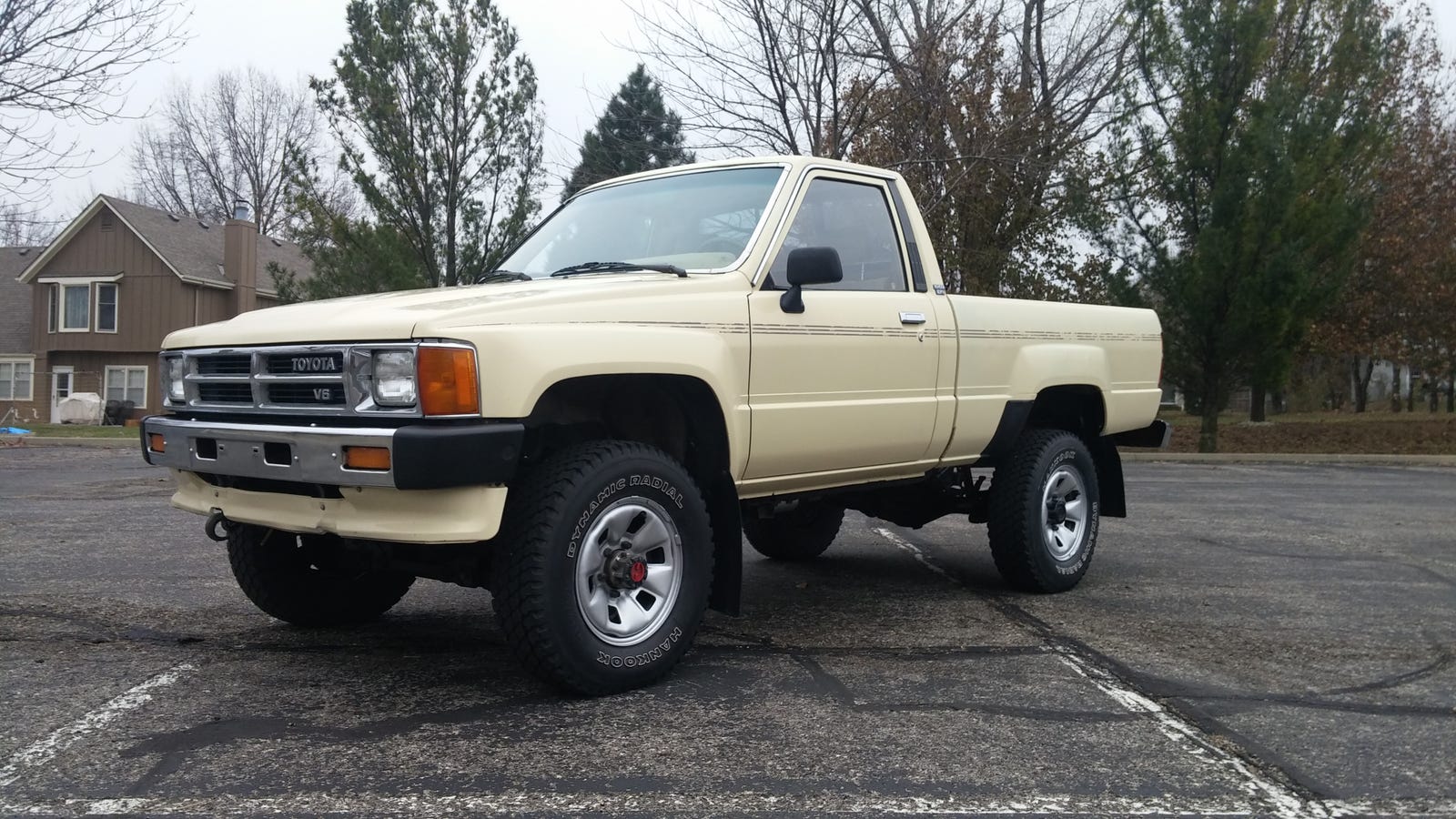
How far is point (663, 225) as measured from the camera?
5.24 meters

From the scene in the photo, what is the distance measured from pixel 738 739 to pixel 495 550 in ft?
3.42

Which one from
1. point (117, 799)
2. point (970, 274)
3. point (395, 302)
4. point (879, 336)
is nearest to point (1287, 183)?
point (970, 274)

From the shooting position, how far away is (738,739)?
362 cm

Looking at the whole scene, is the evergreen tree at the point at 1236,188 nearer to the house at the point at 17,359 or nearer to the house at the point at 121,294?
the house at the point at 121,294

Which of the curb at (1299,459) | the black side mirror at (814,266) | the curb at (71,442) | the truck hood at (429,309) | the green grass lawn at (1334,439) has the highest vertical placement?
the black side mirror at (814,266)

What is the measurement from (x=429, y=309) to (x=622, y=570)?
1124 millimetres

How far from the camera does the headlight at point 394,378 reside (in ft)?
11.9

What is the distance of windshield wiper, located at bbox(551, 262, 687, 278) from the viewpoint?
4613 millimetres

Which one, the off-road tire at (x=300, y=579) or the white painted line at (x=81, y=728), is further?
the off-road tire at (x=300, y=579)

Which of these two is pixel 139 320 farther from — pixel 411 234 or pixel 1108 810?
pixel 1108 810

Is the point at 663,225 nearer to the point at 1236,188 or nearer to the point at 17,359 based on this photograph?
the point at 1236,188

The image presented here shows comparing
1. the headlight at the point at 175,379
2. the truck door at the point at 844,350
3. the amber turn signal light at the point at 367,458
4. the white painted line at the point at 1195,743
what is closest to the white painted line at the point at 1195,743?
the white painted line at the point at 1195,743

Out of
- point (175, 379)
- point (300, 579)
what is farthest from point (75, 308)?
point (175, 379)

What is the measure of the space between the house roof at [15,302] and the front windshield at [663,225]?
36.3 metres
